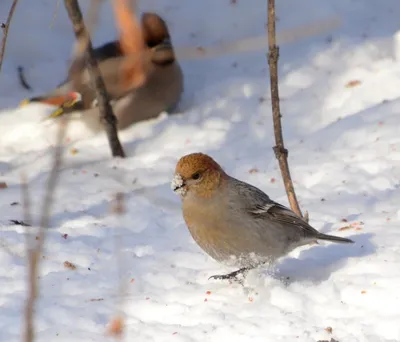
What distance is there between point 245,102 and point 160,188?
1449mm

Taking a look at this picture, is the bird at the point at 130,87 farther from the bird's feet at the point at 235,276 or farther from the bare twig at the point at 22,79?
the bird's feet at the point at 235,276

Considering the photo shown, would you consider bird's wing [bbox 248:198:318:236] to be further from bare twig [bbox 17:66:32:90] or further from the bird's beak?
bare twig [bbox 17:66:32:90]

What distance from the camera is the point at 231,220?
12.1ft

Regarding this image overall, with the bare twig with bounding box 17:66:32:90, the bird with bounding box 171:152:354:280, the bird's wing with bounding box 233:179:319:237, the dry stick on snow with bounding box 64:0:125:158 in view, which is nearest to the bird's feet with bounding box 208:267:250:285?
the bird with bounding box 171:152:354:280

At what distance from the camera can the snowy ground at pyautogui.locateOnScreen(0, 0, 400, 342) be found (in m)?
3.48

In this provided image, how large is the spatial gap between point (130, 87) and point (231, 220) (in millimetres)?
2882

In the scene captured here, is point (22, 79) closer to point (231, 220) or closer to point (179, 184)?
point (179, 184)

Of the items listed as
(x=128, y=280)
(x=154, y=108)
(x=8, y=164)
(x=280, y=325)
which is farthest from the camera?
(x=154, y=108)

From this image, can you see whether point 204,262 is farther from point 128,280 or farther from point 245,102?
point 245,102

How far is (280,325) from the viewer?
3.35m

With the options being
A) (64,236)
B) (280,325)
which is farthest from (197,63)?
(280,325)

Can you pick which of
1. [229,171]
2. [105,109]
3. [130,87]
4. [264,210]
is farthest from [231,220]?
[130,87]

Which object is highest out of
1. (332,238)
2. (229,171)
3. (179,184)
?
(179,184)

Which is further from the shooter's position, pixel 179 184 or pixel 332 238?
pixel 332 238
